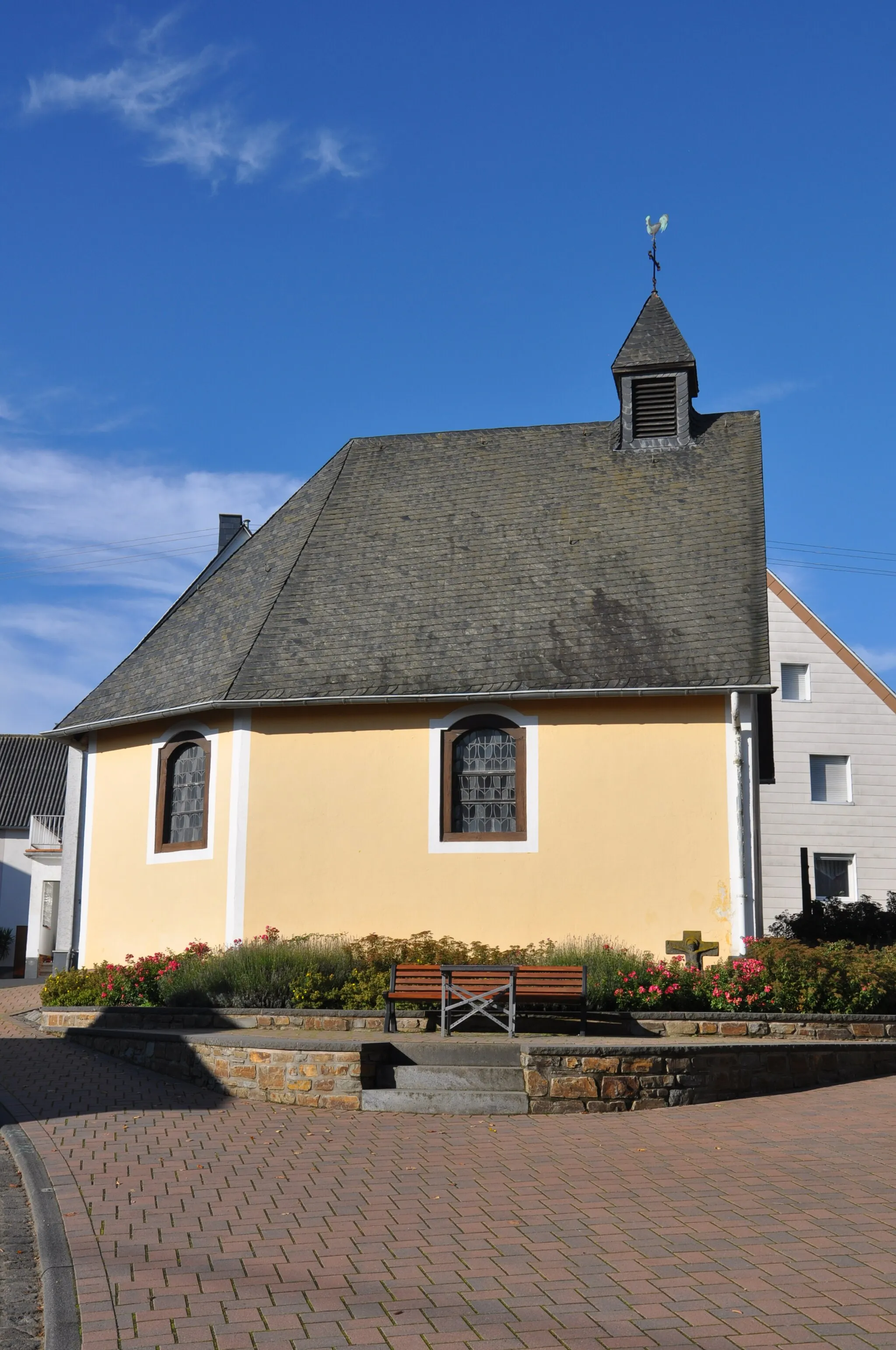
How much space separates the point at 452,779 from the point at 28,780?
29.7m

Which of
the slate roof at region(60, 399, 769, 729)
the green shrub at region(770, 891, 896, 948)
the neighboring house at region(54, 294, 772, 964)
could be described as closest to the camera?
the neighboring house at region(54, 294, 772, 964)

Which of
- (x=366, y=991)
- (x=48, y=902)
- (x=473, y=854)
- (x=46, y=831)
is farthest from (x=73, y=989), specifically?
(x=46, y=831)

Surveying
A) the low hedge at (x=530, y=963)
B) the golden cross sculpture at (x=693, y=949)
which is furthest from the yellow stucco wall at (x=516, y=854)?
the low hedge at (x=530, y=963)

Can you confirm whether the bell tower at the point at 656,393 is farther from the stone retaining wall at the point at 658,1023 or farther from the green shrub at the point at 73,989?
the green shrub at the point at 73,989

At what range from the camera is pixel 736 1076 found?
36.3ft

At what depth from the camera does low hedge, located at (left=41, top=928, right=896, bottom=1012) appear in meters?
12.6

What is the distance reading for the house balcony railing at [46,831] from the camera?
3491 cm

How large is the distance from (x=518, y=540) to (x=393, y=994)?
806cm

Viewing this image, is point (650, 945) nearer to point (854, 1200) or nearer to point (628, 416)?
point (854, 1200)

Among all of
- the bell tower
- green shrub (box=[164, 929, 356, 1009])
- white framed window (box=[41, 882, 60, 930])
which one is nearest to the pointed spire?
the bell tower

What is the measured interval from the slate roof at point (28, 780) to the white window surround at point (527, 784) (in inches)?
999

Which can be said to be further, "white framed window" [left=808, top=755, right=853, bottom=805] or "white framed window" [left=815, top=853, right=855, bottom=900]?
"white framed window" [left=808, top=755, right=853, bottom=805]

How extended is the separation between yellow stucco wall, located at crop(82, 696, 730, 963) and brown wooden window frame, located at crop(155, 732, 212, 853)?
0.30 meters

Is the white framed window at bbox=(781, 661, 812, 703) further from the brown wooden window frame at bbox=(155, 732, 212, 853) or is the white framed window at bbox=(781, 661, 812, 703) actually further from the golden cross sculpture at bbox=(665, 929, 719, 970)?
the brown wooden window frame at bbox=(155, 732, 212, 853)
